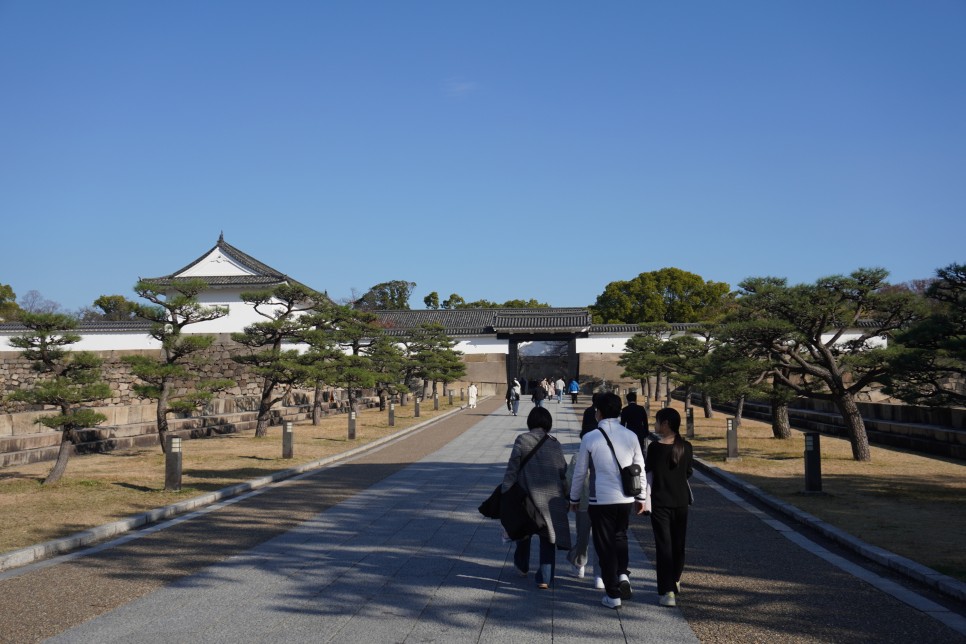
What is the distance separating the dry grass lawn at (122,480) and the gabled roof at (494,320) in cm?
3115

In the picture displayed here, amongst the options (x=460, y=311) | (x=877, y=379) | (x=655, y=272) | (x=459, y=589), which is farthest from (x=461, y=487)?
(x=655, y=272)

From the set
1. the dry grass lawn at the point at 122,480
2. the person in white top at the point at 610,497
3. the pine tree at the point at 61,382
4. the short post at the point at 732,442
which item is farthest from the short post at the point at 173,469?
the short post at the point at 732,442

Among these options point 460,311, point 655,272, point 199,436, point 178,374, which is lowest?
point 199,436

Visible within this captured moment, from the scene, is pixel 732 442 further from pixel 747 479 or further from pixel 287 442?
pixel 287 442

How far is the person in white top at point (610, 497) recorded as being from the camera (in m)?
5.73

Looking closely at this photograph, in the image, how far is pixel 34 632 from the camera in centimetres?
526

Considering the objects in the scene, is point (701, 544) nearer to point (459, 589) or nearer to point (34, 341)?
point (459, 589)

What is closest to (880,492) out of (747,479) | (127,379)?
(747,479)

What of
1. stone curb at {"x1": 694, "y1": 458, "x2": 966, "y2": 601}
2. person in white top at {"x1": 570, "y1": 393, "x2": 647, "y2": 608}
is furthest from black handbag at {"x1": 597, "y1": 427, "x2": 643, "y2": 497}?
stone curb at {"x1": 694, "y1": 458, "x2": 966, "y2": 601}

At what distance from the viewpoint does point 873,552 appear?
7.35 metres

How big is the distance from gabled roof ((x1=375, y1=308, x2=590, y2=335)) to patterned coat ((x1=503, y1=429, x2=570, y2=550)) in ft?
149

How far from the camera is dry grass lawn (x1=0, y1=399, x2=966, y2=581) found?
27.9 feet

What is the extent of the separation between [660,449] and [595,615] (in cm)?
131

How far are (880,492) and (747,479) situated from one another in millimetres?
2125
